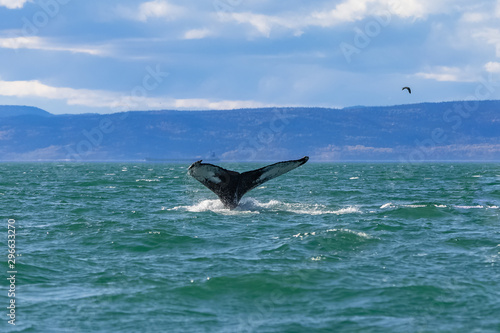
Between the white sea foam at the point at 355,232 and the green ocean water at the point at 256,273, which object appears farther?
the white sea foam at the point at 355,232

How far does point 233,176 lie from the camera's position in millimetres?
19438

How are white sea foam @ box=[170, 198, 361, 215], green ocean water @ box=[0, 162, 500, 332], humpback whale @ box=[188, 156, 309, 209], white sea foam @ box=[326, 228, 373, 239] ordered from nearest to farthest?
green ocean water @ box=[0, 162, 500, 332], white sea foam @ box=[326, 228, 373, 239], humpback whale @ box=[188, 156, 309, 209], white sea foam @ box=[170, 198, 361, 215]

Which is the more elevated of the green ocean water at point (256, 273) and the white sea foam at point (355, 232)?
the white sea foam at point (355, 232)

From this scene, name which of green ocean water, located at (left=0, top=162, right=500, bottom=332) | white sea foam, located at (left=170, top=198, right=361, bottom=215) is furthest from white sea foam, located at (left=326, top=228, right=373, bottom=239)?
white sea foam, located at (left=170, top=198, right=361, bottom=215)

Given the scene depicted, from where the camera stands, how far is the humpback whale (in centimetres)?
1766

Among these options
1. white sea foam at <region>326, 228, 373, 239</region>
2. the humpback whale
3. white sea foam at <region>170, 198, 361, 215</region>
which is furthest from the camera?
white sea foam at <region>170, 198, 361, 215</region>

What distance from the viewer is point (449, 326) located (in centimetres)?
902

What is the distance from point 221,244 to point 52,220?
7.60m

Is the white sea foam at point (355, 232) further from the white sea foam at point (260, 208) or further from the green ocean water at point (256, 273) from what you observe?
the white sea foam at point (260, 208)

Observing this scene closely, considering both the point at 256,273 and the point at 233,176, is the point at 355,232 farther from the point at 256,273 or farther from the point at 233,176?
the point at 256,273

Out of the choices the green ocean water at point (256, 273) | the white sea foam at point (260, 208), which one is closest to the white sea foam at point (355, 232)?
the green ocean water at point (256, 273)

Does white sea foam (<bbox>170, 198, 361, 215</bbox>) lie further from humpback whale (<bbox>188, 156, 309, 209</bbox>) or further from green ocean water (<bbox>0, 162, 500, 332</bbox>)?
green ocean water (<bbox>0, 162, 500, 332</bbox>)

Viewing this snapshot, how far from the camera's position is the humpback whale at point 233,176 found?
17659 mm

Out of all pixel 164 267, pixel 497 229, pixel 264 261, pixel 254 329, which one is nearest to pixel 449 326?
pixel 254 329
